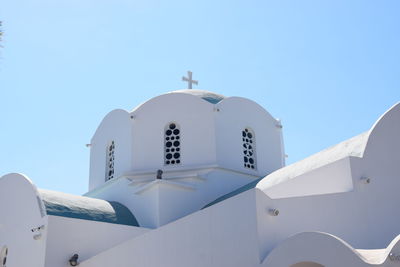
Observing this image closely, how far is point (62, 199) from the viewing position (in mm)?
14969

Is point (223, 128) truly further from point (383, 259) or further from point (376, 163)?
point (383, 259)

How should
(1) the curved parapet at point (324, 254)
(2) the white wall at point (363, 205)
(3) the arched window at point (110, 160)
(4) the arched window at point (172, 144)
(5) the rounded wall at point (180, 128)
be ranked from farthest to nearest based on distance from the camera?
1. (3) the arched window at point (110, 160)
2. (4) the arched window at point (172, 144)
3. (5) the rounded wall at point (180, 128)
4. (2) the white wall at point (363, 205)
5. (1) the curved parapet at point (324, 254)

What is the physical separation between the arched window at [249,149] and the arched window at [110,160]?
182 inches

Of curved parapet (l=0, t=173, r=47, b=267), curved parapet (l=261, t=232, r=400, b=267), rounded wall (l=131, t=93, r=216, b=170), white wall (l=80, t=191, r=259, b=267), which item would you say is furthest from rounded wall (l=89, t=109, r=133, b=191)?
curved parapet (l=261, t=232, r=400, b=267)

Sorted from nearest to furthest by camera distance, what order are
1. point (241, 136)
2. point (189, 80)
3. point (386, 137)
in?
point (386, 137) < point (241, 136) < point (189, 80)

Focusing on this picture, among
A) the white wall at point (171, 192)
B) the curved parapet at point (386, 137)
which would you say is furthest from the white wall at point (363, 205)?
the white wall at point (171, 192)

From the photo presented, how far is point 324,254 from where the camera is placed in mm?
9273


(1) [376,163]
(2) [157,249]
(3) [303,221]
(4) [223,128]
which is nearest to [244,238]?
(3) [303,221]

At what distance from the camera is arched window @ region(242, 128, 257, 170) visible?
711 inches

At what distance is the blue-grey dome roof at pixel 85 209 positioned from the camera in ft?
46.9

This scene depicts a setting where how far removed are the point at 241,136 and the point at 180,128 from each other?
210 centimetres

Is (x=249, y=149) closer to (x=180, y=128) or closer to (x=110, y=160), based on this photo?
(x=180, y=128)

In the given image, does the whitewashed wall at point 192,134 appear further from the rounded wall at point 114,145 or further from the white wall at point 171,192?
the white wall at point 171,192

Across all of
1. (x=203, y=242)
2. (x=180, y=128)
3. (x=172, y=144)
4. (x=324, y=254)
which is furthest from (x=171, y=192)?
(x=324, y=254)
